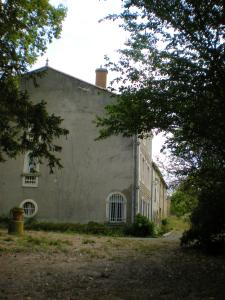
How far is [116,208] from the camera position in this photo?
1090 inches

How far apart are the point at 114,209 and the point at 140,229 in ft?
8.57

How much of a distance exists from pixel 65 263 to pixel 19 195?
17155mm

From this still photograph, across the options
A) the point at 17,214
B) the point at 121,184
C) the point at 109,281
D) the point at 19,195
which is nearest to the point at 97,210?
the point at 121,184

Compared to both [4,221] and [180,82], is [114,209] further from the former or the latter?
[180,82]

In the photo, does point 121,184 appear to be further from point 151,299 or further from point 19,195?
point 151,299

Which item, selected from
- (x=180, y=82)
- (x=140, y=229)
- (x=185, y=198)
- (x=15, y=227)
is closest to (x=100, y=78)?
(x=140, y=229)

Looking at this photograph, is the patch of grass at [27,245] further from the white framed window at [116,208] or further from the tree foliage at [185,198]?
the white framed window at [116,208]

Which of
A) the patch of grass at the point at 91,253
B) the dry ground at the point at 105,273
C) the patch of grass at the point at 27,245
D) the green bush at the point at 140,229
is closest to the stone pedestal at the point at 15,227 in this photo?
the patch of grass at the point at 27,245

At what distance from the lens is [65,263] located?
11906 millimetres

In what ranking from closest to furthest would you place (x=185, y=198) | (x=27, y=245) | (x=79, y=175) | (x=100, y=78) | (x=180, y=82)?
(x=180, y=82) < (x=27, y=245) < (x=185, y=198) < (x=79, y=175) < (x=100, y=78)

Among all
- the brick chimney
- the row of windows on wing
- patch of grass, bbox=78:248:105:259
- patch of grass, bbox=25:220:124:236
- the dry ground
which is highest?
the brick chimney

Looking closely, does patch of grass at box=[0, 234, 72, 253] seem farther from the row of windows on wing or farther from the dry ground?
the row of windows on wing

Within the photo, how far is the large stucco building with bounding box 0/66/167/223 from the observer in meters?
27.8

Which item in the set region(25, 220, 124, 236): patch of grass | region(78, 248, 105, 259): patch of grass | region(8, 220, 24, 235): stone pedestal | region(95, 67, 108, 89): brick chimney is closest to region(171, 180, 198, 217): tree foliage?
region(78, 248, 105, 259): patch of grass
